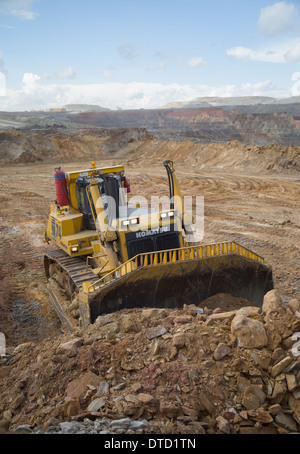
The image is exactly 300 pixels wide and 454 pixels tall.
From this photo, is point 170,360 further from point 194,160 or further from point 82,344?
point 194,160

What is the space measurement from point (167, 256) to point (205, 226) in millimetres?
8599

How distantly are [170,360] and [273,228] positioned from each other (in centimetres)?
1056

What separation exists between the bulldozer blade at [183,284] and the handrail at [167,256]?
12 cm

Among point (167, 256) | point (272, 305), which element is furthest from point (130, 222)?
point (272, 305)

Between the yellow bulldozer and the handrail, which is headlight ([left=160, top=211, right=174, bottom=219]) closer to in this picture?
the yellow bulldozer

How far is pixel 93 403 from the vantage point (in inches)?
140

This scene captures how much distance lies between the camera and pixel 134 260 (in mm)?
5809

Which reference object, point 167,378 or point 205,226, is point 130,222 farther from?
point 205,226

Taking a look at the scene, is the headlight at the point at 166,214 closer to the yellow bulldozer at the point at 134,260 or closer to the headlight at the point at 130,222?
the yellow bulldozer at the point at 134,260

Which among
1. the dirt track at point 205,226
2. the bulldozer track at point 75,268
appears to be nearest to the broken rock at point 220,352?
the bulldozer track at point 75,268

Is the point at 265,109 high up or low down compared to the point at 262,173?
up

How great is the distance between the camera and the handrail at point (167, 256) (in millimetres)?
5750

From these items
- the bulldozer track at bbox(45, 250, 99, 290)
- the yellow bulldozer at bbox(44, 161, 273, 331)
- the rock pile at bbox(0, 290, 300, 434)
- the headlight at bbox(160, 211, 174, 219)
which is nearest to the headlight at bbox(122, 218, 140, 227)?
the yellow bulldozer at bbox(44, 161, 273, 331)
